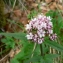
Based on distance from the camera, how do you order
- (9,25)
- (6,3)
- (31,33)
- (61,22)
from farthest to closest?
1. (6,3)
2. (9,25)
3. (61,22)
4. (31,33)

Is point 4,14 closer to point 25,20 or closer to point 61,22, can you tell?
point 25,20

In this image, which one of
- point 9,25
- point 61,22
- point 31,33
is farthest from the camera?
point 9,25

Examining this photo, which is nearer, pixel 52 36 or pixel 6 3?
pixel 52 36

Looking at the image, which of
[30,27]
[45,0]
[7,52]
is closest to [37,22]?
[30,27]

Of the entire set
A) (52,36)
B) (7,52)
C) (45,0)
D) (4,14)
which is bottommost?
(7,52)

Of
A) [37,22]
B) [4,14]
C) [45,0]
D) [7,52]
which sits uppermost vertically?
[45,0]

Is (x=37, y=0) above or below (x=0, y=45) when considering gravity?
above

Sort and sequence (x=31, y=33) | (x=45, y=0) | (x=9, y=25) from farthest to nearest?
(x=45, y=0) < (x=9, y=25) < (x=31, y=33)

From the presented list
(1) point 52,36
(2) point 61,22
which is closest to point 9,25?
(2) point 61,22

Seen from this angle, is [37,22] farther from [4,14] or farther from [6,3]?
[6,3]
